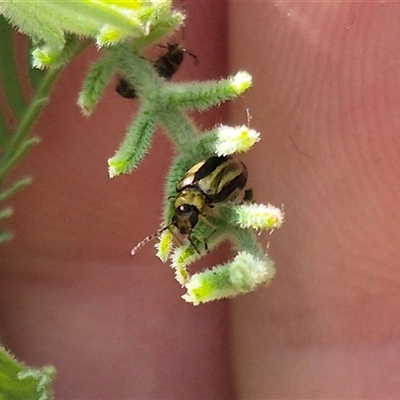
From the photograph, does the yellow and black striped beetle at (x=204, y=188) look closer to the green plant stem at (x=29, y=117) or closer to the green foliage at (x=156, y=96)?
the green foliage at (x=156, y=96)

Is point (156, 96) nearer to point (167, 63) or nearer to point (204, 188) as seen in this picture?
point (204, 188)

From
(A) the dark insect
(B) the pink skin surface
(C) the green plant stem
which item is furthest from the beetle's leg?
(B) the pink skin surface

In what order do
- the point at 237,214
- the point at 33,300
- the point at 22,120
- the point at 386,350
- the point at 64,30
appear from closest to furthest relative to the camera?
the point at 237,214 < the point at 64,30 < the point at 22,120 < the point at 386,350 < the point at 33,300

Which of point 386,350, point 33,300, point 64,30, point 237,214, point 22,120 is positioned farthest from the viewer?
point 33,300

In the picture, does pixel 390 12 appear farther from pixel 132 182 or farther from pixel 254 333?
pixel 254 333

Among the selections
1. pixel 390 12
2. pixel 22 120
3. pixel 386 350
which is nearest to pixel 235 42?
pixel 390 12

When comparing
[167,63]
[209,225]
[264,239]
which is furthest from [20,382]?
[264,239]
